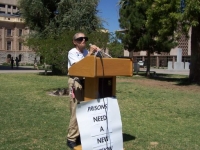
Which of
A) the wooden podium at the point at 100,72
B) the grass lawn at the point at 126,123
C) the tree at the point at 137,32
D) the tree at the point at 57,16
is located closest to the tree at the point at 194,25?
the grass lawn at the point at 126,123

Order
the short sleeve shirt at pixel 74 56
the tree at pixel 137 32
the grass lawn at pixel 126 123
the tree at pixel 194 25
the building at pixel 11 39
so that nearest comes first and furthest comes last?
the short sleeve shirt at pixel 74 56, the grass lawn at pixel 126 123, the tree at pixel 194 25, the tree at pixel 137 32, the building at pixel 11 39

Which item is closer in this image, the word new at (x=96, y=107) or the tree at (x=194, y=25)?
the word new at (x=96, y=107)

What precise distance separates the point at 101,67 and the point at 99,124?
2.35 feet

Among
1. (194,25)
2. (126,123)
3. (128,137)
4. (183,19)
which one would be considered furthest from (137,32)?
(128,137)

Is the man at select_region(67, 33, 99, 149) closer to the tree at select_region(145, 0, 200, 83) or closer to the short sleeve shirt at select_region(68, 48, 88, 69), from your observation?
the short sleeve shirt at select_region(68, 48, 88, 69)

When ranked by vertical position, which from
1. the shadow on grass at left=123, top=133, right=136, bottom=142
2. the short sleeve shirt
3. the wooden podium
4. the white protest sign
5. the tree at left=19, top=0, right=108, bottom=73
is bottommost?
the shadow on grass at left=123, top=133, right=136, bottom=142

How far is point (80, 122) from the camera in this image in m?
3.76

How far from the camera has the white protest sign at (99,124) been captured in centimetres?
377

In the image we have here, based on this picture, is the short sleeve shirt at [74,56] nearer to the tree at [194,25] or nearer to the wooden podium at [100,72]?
the wooden podium at [100,72]

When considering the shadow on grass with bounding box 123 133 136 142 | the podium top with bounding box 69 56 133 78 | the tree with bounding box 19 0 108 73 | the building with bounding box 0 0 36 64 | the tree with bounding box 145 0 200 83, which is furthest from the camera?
the building with bounding box 0 0 36 64

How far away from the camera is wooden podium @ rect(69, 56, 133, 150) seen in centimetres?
370

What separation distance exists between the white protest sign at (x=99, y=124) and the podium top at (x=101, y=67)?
363mm

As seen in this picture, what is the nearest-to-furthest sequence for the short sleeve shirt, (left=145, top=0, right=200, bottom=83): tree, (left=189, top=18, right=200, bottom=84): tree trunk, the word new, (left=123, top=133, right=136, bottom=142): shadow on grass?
the word new, the short sleeve shirt, (left=123, top=133, right=136, bottom=142): shadow on grass, (left=145, top=0, right=200, bottom=83): tree, (left=189, top=18, right=200, bottom=84): tree trunk

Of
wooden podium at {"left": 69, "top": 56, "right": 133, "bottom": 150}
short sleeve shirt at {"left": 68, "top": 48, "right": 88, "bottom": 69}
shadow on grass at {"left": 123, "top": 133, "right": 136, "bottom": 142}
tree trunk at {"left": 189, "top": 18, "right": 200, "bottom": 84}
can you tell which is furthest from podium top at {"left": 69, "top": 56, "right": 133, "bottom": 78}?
tree trunk at {"left": 189, "top": 18, "right": 200, "bottom": 84}
